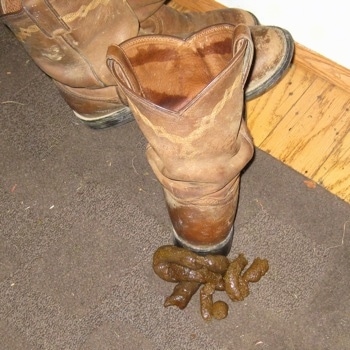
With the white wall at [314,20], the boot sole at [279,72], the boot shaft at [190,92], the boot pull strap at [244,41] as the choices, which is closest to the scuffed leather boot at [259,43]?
the boot sole at [279,72]

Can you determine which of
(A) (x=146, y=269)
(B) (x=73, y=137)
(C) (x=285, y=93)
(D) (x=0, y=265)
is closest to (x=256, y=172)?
(C) (x=285, y=93)

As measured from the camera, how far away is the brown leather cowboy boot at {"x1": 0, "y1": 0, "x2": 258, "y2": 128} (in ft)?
3.24

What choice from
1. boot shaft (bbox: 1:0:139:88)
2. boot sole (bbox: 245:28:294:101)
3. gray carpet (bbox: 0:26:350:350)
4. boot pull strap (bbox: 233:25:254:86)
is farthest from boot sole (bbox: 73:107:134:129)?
boot pull strap (bbox: 233:25:254:86)

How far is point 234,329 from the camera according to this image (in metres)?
1.19

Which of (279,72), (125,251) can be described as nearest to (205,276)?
(125,251)

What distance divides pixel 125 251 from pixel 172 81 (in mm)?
445

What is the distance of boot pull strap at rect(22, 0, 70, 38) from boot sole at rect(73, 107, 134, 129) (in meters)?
0.35

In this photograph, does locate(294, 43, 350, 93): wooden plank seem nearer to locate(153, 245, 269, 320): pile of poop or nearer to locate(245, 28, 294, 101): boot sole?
locate(245, 28, 294, 101): boot sole

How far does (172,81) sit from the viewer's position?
1086 mm

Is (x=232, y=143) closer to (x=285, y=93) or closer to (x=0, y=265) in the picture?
(x=285, y=93)

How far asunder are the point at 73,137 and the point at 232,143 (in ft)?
1.99

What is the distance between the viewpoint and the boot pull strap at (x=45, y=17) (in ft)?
3.14

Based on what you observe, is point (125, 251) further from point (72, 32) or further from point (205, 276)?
point (72, 32)

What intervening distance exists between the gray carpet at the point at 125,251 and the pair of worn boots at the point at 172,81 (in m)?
0.13
